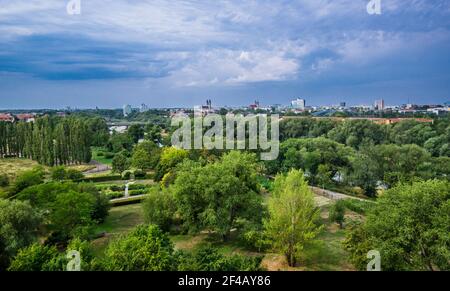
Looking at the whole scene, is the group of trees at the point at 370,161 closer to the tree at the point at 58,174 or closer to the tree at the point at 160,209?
the tree at the point at 160,209

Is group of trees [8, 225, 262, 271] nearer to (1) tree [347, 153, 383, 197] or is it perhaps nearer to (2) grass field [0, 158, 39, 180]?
Answer: (1) tree [347, 153, 383, 197]

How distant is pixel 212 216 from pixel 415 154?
68.4ft

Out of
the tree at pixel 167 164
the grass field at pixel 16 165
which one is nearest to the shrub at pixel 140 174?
the tree at pixel 167 164

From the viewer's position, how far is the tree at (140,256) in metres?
9.69

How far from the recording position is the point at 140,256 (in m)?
9.84

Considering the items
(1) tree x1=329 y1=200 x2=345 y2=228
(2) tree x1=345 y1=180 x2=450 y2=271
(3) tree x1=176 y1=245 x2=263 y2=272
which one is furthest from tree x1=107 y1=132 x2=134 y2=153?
(2) tree x1=345 y1=180 x2=450 y2=271

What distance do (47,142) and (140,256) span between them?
31.4 m

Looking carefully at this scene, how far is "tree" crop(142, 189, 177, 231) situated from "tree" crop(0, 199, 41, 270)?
510 centimetres

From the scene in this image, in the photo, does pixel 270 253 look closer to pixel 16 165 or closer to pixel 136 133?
pixel 16 165

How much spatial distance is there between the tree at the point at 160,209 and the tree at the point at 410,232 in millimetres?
8709

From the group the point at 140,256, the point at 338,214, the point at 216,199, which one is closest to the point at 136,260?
the point at 140,256

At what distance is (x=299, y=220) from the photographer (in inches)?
505
